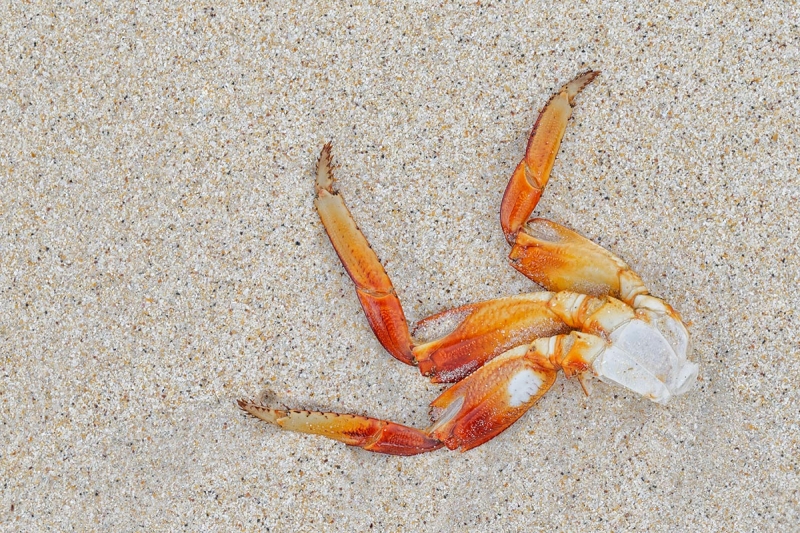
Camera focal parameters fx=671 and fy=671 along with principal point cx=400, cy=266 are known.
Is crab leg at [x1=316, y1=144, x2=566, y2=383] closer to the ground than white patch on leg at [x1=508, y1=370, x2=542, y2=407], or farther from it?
farther from it

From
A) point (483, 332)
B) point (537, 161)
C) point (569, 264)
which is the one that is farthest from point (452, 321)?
point (537, 161)

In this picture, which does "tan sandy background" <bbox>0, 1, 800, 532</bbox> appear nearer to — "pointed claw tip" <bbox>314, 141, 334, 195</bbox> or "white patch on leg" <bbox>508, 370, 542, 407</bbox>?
"pointed claw tip" <bbox>314, 141, 334, 195</bbox>

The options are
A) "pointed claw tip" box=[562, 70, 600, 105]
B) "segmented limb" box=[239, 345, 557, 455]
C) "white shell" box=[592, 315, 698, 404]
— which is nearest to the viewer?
"white shell" box=[592, 315, 698, 404]

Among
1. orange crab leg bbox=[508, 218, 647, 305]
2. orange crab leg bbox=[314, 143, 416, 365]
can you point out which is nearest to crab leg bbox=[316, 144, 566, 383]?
orange crab leg bbox=[314, 143, 416, 365]

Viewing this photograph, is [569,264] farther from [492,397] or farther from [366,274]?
[366,274]

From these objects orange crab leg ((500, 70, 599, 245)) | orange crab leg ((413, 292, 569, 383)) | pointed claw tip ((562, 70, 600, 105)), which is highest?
pointed claw tip ((562, 70, 600, 105))

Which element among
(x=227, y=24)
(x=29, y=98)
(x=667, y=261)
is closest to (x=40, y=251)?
(x=29, y=98)

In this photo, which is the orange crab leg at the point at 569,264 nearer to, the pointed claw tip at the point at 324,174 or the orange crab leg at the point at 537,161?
the orange crab leg at the point at 537,161

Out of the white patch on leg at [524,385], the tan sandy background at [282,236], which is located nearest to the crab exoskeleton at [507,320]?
the white patch on leg at [524,385]
